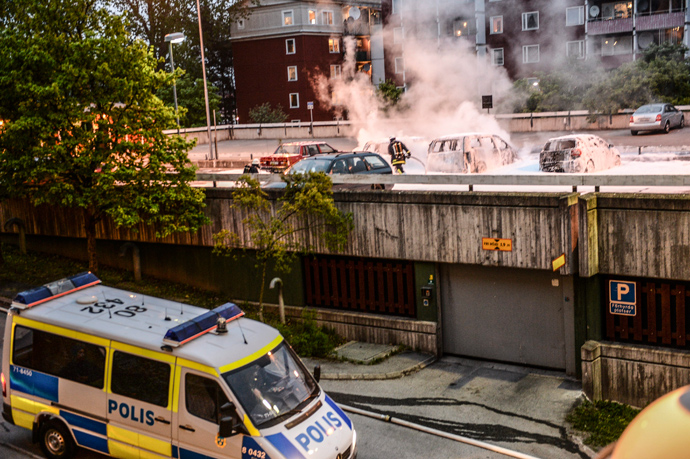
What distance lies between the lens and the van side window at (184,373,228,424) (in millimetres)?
7946

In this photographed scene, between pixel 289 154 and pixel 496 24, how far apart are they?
1079 inches

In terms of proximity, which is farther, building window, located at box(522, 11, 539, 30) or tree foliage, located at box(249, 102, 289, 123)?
tree foliage, located at box(249, 102, 289, 123)

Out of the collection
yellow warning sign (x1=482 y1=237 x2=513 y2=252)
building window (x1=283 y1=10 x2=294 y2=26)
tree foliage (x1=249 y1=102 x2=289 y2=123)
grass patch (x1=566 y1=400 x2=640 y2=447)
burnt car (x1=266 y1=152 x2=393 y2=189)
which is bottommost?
grass patch (x1=566 y1=400 x2=640 y2=447)

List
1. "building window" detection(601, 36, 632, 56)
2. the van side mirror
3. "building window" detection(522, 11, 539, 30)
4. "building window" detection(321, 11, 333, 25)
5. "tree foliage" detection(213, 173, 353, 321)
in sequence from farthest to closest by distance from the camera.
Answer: "building window" detection(321, 11, 333, 25), "building window" detection(522, 11, 539, 30), "building window" detection(601, 36, 632, 56), "tree foliage" detection(213, 173, 353, 321), the van side mirror

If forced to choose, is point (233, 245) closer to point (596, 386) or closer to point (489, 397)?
point (489, 397)

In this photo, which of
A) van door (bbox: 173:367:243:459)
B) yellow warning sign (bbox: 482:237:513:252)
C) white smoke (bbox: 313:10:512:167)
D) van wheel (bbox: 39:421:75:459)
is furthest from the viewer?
white smoke (bbox: 313:10:512:167)

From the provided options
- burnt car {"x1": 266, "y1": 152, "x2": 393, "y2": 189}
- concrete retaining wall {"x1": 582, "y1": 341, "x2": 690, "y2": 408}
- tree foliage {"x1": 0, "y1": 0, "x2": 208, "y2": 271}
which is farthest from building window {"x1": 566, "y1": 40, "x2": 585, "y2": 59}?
concrete retaining wall {"x1": 582, "y1": 341, "x2": 690, "y2": 408}

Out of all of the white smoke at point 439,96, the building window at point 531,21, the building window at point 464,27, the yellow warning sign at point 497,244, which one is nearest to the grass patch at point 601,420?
the yellow warning sign at point 497,244

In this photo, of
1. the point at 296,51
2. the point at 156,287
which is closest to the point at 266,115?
the point at 296,51

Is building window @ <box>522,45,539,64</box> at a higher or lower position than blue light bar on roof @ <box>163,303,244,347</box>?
higher

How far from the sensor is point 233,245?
15.5 meters

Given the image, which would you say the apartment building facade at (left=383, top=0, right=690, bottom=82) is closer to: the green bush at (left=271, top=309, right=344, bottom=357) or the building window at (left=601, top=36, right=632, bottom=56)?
the building window at (left=601, top=36, right=632, bottom=56)

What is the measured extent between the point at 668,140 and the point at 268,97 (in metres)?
34.1

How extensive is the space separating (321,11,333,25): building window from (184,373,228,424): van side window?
5311 cm
